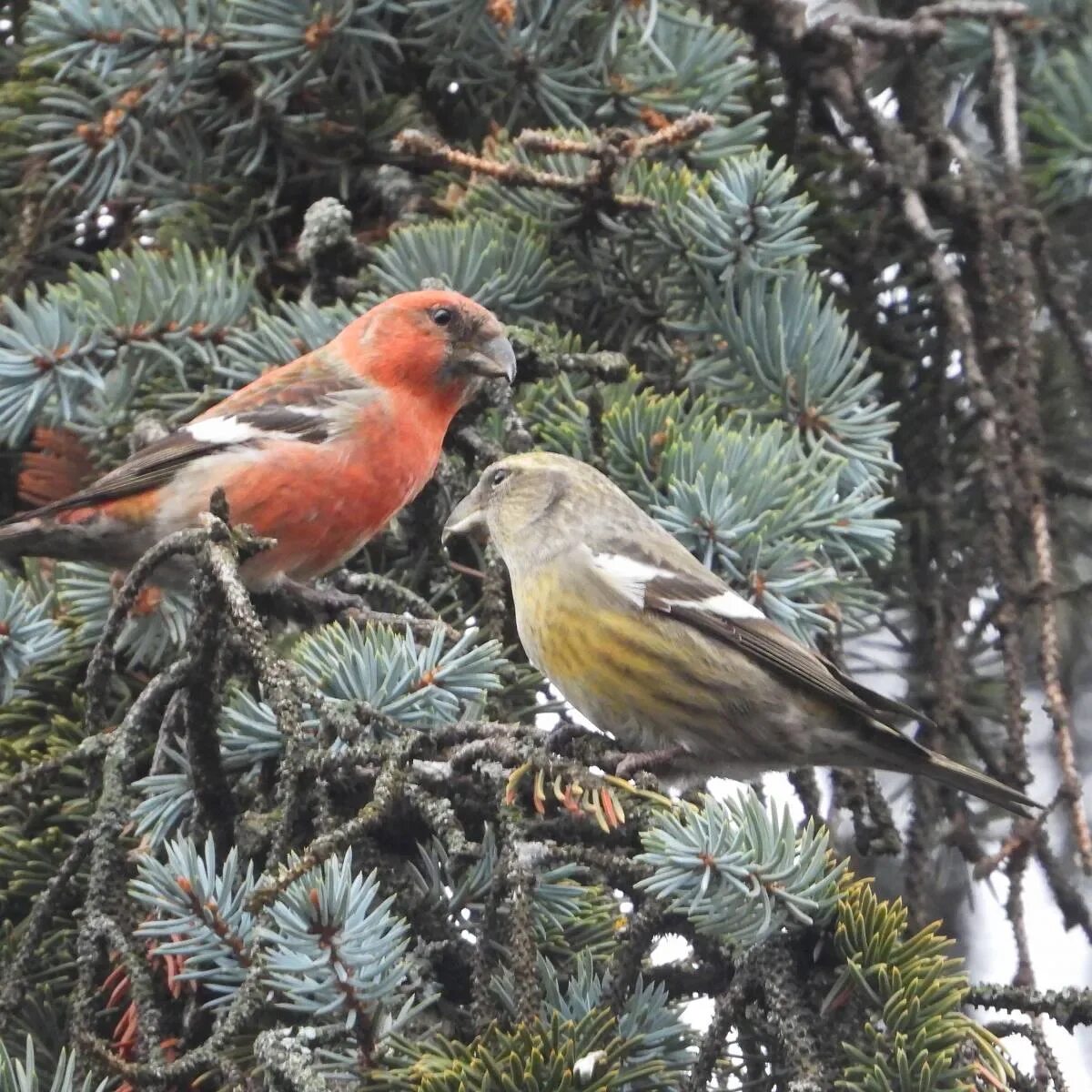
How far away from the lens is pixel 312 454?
11.3ft

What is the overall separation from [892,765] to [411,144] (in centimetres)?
148

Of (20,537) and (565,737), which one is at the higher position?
(20,537)

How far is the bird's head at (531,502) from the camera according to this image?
2861 mm

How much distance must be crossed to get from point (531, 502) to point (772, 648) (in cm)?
55

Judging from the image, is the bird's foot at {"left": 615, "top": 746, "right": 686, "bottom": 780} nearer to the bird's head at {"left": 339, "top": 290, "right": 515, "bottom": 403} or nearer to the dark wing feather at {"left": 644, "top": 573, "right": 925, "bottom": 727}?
the dark wing feather at {"left": 644, "top": 573, "right": 925, "bottom": 727}

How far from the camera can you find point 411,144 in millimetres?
2869

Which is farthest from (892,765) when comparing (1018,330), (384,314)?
(384,314)

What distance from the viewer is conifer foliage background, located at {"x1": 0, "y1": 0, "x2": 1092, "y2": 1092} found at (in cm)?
162

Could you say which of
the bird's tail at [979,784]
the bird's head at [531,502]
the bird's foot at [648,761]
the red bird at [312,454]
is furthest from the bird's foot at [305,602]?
the bird's tail at [979,784]

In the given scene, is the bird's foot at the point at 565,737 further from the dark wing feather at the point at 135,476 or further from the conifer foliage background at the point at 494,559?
the dark wing feather at the point at 135,476

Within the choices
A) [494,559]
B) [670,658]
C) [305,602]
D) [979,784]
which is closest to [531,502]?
[494,559]

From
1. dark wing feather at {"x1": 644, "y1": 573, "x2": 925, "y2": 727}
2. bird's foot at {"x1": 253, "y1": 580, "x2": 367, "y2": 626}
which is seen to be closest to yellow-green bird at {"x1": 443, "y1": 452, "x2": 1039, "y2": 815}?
dark wing feather at {"x1": 644, "y1": 573, "x2": 925, "y2": 727}

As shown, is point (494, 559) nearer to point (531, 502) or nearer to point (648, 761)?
point (531, 502)

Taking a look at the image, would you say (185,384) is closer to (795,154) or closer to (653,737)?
(653,737)
